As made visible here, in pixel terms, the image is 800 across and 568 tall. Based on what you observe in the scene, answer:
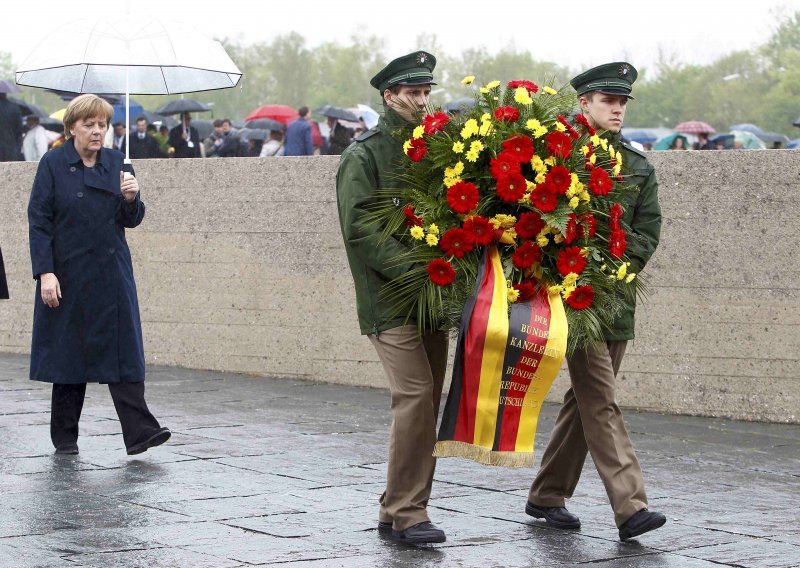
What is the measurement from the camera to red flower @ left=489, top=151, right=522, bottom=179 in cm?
532

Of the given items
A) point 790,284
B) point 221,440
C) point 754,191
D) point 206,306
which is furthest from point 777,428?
point 206,306

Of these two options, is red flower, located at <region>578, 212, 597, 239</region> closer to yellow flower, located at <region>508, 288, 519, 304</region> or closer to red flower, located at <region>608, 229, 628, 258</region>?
red flower, located at <region>608, 229, 628, 258</region>

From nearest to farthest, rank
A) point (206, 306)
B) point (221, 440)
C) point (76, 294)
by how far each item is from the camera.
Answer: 1. point (76, 294)
2. point (221, 440)
3. point (206, 306)

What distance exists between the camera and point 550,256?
17.9 feet

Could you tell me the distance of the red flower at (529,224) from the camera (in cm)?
536

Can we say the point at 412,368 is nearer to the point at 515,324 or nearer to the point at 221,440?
the point at 515,324

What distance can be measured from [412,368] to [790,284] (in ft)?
14.3

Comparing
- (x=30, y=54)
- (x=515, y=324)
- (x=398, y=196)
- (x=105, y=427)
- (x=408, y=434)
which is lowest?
(x=105, y=427)

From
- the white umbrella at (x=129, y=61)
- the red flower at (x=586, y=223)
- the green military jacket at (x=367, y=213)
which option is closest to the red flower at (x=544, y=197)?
the red flower at (x=586, y=223)

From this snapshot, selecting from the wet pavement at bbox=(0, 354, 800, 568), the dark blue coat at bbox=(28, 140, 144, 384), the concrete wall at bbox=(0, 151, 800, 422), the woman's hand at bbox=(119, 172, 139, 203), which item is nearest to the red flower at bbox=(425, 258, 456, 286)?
the wet pavement at bbox=(0, 354, 800, 568)

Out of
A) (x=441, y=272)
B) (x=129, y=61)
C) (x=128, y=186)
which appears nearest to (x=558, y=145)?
(x=441, y=272)

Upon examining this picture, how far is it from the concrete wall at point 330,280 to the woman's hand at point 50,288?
3.64m

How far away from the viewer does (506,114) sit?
215 inches

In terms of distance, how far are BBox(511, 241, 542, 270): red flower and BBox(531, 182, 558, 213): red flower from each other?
158mm
